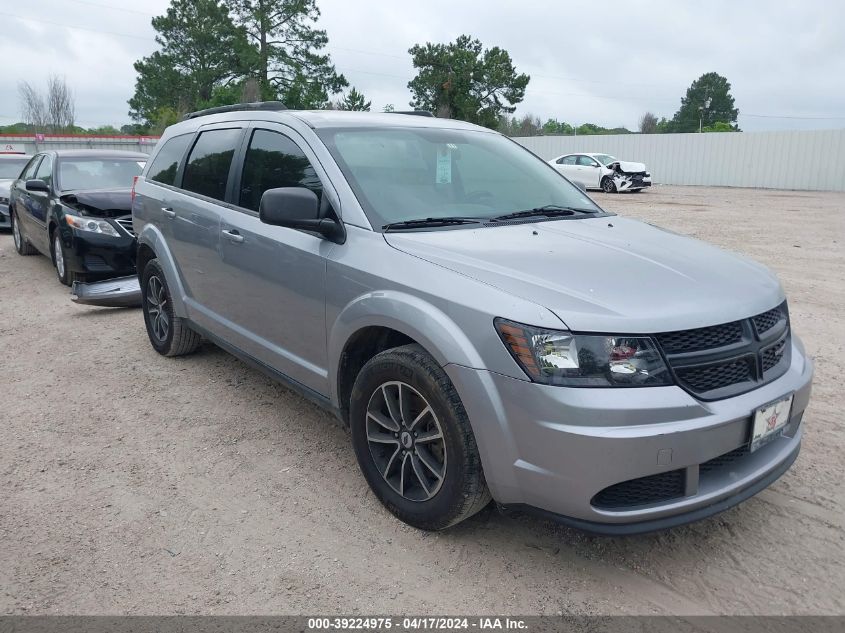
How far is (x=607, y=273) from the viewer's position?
8.92 ft

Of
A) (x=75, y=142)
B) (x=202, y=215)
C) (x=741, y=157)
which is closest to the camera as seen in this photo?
(x=202, y=215)

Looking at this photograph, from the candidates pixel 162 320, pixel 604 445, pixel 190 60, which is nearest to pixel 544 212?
pixel 604 445

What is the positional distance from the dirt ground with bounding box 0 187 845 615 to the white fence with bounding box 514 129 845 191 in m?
27.1

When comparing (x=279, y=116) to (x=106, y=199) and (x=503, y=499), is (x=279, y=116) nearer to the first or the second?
(x=503, y=499)

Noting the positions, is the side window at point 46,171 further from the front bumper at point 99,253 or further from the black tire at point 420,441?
the black tire at point 420,441

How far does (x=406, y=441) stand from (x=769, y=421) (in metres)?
1.45

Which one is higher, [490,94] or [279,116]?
[490,94]

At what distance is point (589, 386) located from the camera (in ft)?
7.76

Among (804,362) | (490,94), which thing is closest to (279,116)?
(804,362)

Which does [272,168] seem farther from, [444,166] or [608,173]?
[608,173]

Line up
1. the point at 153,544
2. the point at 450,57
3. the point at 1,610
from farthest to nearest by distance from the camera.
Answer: the point at 450,57, the point at 153,544, the point at 1,610

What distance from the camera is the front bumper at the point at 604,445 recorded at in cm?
232

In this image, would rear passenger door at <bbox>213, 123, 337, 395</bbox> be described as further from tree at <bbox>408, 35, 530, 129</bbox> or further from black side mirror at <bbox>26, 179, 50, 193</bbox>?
tree at <bbox>408, 35, 530, 129</bbox>

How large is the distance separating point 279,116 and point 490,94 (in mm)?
53968
